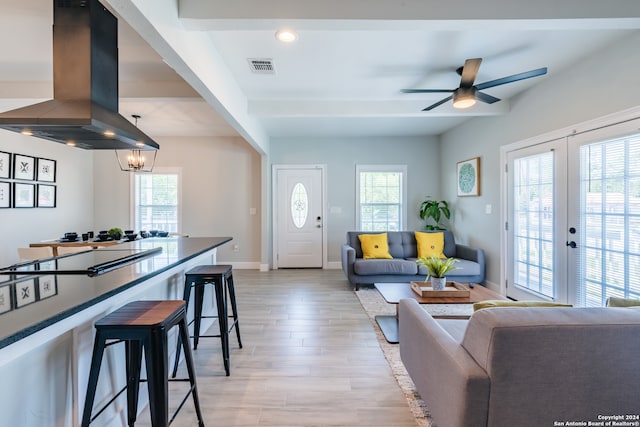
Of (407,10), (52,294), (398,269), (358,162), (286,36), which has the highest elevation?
(286,36)

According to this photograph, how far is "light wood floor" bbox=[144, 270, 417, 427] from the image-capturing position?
180 centimetres

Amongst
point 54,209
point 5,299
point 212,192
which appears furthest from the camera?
point 212,192

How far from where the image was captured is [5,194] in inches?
165

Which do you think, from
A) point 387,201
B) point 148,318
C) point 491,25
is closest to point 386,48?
point 491,25

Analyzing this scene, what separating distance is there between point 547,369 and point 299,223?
4.97 m

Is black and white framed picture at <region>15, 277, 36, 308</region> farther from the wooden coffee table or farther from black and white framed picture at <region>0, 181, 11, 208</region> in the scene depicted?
black and white framed picture at <region>0, 181, 11, 208</region>

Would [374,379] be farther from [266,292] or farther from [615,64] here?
[615,64]

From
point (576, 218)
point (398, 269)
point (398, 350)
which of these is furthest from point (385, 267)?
point (576, 218)

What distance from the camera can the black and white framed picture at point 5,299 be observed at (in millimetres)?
1014

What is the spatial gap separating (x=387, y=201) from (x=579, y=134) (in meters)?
3.32

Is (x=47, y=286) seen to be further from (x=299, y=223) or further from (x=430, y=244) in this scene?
(x=299, y=223)

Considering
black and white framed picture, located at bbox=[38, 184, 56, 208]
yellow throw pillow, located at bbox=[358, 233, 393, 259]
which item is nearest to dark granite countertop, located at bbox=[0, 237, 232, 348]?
yellow throw pillow, located at bbox=[358, 233, 393, 259]

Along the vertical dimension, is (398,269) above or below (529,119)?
below

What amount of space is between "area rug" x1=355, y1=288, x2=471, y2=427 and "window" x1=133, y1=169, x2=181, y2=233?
403cm
